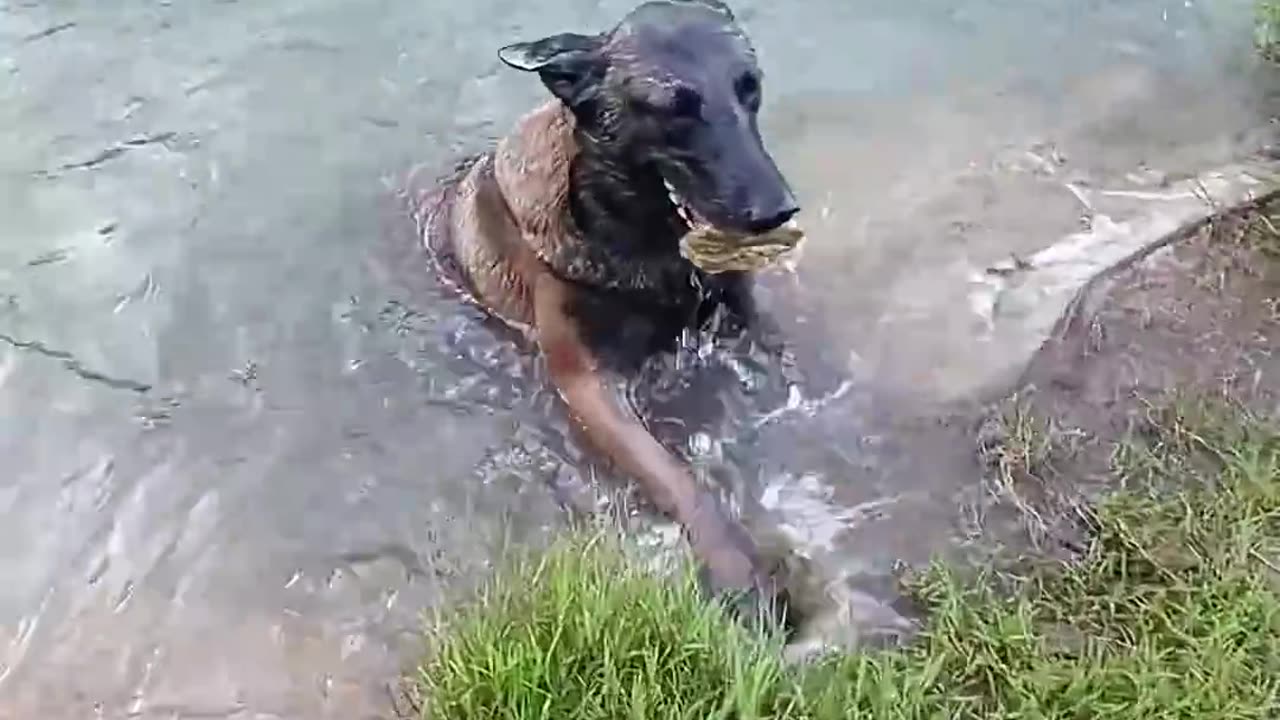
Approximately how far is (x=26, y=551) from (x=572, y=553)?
1493mm

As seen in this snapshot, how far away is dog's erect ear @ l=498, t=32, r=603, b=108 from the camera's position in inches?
164

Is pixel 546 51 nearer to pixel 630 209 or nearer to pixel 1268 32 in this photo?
pixel 630 209

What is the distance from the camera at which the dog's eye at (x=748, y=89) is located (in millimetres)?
4070

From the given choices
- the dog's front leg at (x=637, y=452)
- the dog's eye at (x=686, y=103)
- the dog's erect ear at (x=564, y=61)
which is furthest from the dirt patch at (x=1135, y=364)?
the dog's erect ear at (x=564, y=61)

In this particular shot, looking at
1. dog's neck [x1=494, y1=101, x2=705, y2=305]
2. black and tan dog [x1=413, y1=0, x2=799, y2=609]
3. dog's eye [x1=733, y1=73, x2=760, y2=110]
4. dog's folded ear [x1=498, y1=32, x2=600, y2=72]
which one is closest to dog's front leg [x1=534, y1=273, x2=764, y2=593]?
black and tan dog [x1=413, y1=0, x2=799, y2=609]

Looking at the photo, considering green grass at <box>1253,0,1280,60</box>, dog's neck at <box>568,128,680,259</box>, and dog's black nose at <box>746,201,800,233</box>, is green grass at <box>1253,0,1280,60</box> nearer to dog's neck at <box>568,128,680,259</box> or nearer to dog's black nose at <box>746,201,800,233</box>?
dog's neck at <box>568,128,680,259</box>

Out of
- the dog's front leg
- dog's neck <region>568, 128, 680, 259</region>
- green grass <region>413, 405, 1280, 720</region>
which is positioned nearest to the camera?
green grass <region>413, 405, 1280, 720</region>

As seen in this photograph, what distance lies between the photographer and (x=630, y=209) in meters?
4.34

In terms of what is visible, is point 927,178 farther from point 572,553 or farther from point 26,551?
point 26,551

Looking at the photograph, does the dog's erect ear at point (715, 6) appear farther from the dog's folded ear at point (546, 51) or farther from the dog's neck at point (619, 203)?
the dog's neck at point (619, 203)

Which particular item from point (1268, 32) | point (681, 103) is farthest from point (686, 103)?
point (1268, 32)

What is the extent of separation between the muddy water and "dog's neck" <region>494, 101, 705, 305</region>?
35 centimetres

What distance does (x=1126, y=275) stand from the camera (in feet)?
15.7

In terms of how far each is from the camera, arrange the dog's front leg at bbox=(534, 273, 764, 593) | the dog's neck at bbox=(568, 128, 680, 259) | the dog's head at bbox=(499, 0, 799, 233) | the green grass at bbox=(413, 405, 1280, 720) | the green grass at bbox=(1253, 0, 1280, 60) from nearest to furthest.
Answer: the green grass at bbox=(413, 405, 1280, 720) → the dog's front leg at bbox=(534, 273, 764, 593) → the dog's head at bbox=(499, 0, 799, 233) → the dog's neck at bbox=(568, 128, 680, 259) → the green grass at bbox=(1253, 0, 1280, 60)
